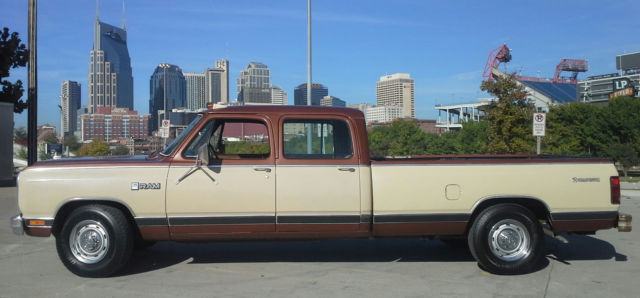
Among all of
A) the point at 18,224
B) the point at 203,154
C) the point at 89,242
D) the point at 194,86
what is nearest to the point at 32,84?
the point at 18,224

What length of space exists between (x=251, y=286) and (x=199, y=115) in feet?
6.79

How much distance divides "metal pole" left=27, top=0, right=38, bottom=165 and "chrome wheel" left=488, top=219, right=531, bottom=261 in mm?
16190

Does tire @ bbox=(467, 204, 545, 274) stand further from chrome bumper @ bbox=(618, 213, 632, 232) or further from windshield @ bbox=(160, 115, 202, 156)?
windshield @ bbox=(160, 115, 202, 156)

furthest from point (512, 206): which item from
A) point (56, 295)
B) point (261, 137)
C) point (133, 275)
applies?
point (56, 295)

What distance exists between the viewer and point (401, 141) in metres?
59.8

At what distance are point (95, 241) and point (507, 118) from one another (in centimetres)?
1850

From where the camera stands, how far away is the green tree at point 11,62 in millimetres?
19172

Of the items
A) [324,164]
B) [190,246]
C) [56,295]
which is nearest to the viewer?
[56,295]

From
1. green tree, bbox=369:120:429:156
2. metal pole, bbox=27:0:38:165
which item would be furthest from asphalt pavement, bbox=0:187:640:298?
green tree, bbox=369:120:429:156

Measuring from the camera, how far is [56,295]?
16.3ft

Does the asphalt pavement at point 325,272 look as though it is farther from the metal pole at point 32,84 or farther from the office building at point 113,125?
the office building at point 113,125

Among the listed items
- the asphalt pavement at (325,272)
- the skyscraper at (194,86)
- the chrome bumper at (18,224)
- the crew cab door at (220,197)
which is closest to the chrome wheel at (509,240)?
the asphalt pavement at (325,272)

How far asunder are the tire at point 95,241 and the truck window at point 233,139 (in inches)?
42.0

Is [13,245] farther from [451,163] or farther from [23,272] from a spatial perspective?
[451,163]
